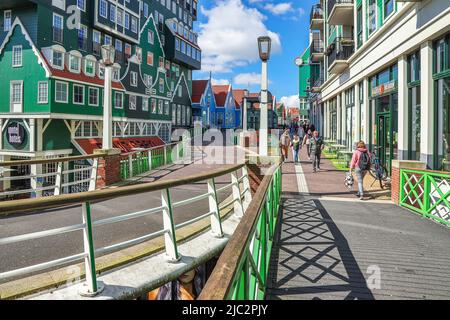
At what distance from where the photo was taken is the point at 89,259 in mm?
3482

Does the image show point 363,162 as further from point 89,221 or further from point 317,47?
point 317,47

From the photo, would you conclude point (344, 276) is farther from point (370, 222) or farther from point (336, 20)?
point (336, 20)

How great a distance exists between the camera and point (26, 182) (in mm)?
29000

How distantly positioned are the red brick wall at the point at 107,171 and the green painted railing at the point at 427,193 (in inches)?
355

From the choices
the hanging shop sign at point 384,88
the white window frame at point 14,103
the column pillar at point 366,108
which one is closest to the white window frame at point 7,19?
the white window frame at point 14,103

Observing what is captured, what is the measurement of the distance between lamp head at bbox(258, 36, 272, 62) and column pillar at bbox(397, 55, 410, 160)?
15.4ft

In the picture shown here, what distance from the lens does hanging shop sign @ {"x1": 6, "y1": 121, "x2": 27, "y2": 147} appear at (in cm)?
2539

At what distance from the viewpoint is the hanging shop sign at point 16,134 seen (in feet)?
83.3

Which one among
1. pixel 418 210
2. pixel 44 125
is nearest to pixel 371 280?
pixel 418 210

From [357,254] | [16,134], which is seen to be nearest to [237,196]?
[357,254]

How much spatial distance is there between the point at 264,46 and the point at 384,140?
7183 mm

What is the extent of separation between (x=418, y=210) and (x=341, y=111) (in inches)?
644

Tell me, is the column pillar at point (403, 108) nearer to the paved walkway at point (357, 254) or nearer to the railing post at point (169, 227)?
the paved walkway at point (357, 254)

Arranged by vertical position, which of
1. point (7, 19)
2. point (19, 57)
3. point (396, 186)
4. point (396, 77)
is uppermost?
point (7, 19)
